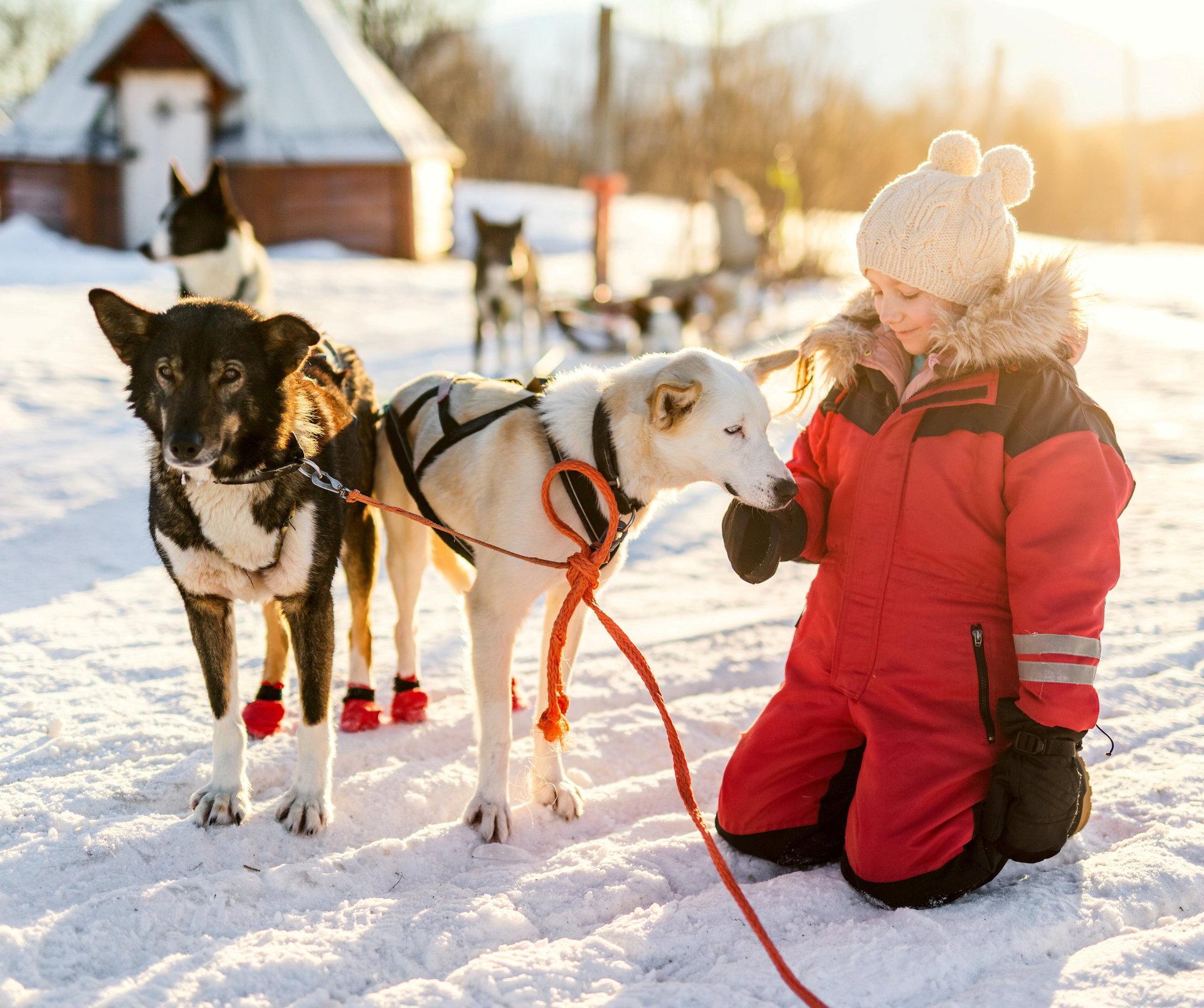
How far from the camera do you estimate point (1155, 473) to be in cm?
636

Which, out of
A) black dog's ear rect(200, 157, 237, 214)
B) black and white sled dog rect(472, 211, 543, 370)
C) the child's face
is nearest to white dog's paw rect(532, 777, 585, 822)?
the child's face

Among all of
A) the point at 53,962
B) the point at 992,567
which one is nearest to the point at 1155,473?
the point at 992,567

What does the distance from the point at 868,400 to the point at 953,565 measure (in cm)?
47

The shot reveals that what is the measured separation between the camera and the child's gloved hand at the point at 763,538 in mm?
2547

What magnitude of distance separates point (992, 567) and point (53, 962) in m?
2.15

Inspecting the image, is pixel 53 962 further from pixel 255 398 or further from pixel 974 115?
pixel 974 115

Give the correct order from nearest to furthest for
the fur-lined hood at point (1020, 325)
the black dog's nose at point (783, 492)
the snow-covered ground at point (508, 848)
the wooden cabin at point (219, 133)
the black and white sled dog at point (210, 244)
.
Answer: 1. the snow-covered ground at point (508, 848)
2. the fur-lined hood at point (1020, 325)
3. the black dog's nose at point (783, 492)
4. the black and white sled dog at point (210, 244)
5. the wooden cabin at point (219, 133)

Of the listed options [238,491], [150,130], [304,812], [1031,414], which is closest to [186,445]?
[238,491]

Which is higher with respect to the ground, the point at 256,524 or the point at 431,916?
the point at 256,524

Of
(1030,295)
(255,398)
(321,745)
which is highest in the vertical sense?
(1030,295)

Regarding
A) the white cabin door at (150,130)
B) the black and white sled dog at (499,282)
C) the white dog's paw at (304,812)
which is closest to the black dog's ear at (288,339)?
the white dog's paw at (304,812)

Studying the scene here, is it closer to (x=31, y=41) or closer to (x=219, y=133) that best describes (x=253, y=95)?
(x=219, y=133)

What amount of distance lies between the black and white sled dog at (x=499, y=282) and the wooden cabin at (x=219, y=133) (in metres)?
6.60

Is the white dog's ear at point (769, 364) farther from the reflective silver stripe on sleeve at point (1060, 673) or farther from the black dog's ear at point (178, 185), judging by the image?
the black dog's ear at point (178, 185)
